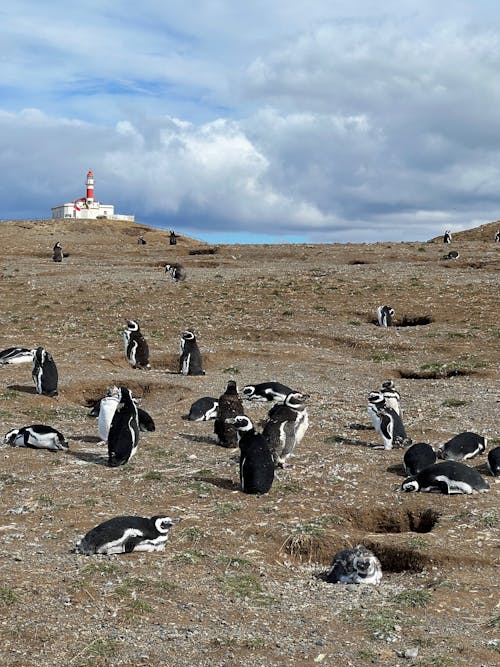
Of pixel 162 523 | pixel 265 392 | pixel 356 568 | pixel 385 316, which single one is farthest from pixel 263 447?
pixel 385 316

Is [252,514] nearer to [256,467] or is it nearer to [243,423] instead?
[256,467]

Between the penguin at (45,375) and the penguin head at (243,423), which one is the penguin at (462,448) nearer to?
the penguin head at (243,423)

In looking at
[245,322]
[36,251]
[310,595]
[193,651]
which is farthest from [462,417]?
[36,251]

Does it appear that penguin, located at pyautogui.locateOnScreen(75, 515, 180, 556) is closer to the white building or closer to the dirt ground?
the dirt ground

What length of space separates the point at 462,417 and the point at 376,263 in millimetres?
20489

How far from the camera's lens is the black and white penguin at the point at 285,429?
34.5 ft

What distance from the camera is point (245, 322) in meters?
23.2

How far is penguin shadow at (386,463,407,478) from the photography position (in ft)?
34.0

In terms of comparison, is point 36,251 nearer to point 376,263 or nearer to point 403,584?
point 376,263

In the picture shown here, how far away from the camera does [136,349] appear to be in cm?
1773

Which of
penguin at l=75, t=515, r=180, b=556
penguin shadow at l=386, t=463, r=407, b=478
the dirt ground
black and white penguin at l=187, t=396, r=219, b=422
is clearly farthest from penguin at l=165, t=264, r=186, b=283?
penguin at l=75, t=515, r=180, b=556

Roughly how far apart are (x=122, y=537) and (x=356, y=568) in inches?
80.8

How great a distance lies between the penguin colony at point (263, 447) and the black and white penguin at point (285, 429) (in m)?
0.01

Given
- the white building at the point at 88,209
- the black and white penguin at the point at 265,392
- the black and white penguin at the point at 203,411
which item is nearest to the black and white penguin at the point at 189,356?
the black and white penguin at the point at 265,392
